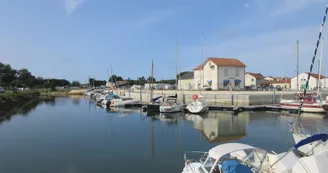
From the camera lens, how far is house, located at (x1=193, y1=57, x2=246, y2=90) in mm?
58656

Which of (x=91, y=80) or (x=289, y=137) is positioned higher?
(x=91, y=80)

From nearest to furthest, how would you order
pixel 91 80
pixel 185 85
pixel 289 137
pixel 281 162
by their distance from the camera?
pixel 281 162, pixel 289 137, pixel 185 85, pixel 91 80

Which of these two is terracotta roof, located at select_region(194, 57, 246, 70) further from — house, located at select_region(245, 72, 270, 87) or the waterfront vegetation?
the waterfront vegetation

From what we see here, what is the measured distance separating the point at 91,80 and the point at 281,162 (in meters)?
152

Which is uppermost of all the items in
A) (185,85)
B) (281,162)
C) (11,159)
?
(185,85)

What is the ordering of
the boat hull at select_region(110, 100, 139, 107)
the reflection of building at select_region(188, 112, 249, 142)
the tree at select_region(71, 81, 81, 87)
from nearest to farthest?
the reflection of building at select_region(188, 112, 249, 142), the boat hull at select_region(110, 100, 139, 107), the tree at select_region(71, 81, 81, 87)

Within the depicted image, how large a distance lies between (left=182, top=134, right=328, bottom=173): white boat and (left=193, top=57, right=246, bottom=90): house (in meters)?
47.6

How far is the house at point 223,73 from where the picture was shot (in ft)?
192

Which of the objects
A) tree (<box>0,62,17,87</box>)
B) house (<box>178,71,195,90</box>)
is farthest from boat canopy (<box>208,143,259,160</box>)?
tree (<box>0,62,17,87</box>)

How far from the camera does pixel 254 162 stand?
10.2m

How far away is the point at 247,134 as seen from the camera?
23500 millimetres

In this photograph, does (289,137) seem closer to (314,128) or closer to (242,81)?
(314,128)

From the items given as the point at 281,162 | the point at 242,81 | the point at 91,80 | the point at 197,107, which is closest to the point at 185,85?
the point at 242,81

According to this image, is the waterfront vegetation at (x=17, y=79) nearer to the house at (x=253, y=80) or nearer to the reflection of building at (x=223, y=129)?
the house at (x=253, y=80)
